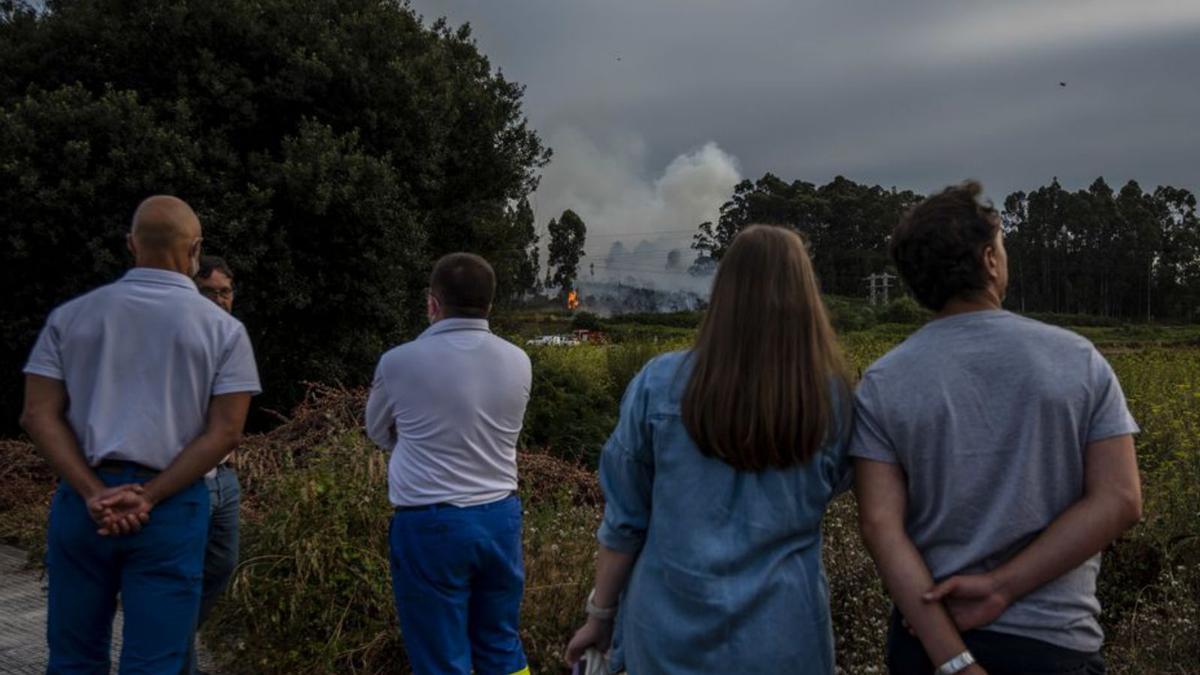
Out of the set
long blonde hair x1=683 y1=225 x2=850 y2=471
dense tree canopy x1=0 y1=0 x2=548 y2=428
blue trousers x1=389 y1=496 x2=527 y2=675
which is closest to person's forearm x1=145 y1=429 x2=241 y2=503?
blue trousers x1=389 y1=496 x2=527 y2=675

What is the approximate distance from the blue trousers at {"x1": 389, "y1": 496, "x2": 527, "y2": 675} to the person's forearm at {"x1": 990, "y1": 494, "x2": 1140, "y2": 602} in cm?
185

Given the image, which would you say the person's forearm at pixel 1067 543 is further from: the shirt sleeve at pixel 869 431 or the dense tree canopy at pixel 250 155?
the dense tree canopy at pixel 250 155

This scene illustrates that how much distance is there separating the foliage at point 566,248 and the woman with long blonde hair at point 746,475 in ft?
314

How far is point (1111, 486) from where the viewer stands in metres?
2.01

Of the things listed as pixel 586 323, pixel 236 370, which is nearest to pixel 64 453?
pixel 236 370

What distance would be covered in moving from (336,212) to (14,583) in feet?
19.4

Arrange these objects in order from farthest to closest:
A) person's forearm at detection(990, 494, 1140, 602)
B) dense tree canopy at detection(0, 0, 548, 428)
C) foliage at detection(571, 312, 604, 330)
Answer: foliage at detection(571, 312, 604, 330)
dense tree canopy at detection(0, 0, 548, 428)
person's forearm at detection(990, 494, 1140, 602)

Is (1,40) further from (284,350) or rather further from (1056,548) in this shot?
(1056,548)

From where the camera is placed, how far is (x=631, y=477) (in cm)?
232

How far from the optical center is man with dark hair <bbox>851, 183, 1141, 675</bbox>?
2.02 metres

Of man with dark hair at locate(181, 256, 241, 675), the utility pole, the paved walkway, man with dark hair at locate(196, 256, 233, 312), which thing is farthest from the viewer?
the utility pole

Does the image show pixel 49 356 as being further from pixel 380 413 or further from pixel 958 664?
pixel 958 664

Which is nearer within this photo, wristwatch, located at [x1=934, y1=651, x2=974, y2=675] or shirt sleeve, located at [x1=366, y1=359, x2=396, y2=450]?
wristwatch, located at [x1=934, y1=651, x2=974, y2=675]

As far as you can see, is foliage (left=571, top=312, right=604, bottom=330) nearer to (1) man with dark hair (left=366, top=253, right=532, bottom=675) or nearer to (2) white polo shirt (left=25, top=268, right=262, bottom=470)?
(1) man with dark hair (left=366, top=253, right=532, bottom=675)
